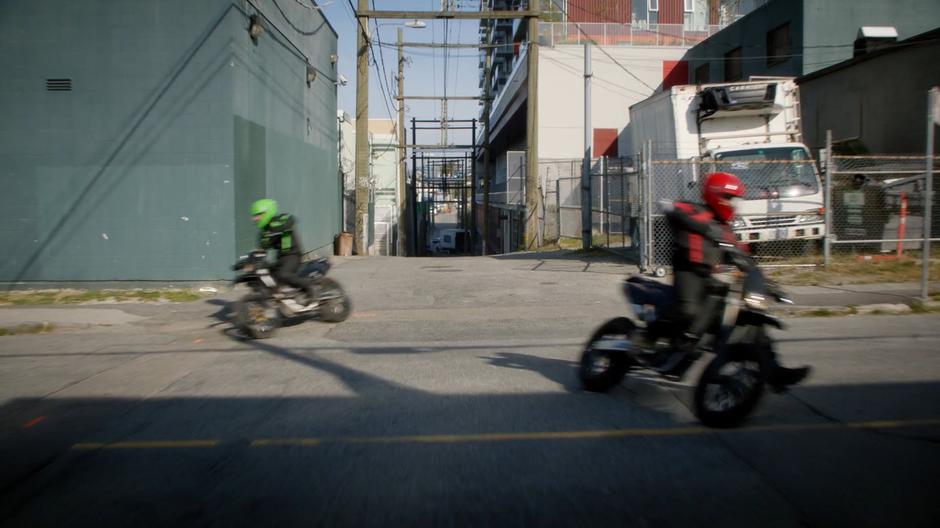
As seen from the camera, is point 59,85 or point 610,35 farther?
point 610,35

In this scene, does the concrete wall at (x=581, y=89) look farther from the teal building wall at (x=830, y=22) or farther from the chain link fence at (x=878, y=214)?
the chain link fence at (x=878, y=214)

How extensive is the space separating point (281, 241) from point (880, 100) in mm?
17516

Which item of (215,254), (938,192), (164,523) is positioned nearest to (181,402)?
(164,523)

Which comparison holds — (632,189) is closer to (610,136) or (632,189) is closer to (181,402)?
(181,402)

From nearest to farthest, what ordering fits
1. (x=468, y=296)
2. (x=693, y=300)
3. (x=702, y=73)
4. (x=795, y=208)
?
(x=693, y=300)
(x=468, y=296)
(x=795, y=208)
(x=702, y=73)

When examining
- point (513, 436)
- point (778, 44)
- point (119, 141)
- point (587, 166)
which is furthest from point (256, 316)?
point (778, 44)

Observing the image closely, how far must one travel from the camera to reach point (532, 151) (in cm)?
2380

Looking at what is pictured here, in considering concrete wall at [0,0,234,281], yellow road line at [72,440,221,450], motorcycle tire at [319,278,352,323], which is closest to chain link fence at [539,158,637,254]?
motorcycle tire at [319,278,352,323]

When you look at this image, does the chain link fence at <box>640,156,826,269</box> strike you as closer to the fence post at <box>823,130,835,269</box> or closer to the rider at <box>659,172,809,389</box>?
the fence post at <box>823,130,835,269</box>

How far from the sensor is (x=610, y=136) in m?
35.8

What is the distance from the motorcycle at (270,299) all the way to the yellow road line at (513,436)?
417 centimetres

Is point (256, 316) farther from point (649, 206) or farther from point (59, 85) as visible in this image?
point (649, 206)

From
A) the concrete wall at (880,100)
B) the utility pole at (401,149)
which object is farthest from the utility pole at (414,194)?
the concrete wall at (880,100)

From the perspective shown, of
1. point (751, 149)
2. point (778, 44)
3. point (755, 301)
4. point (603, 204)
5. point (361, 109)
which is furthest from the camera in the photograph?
point (778, 44)
